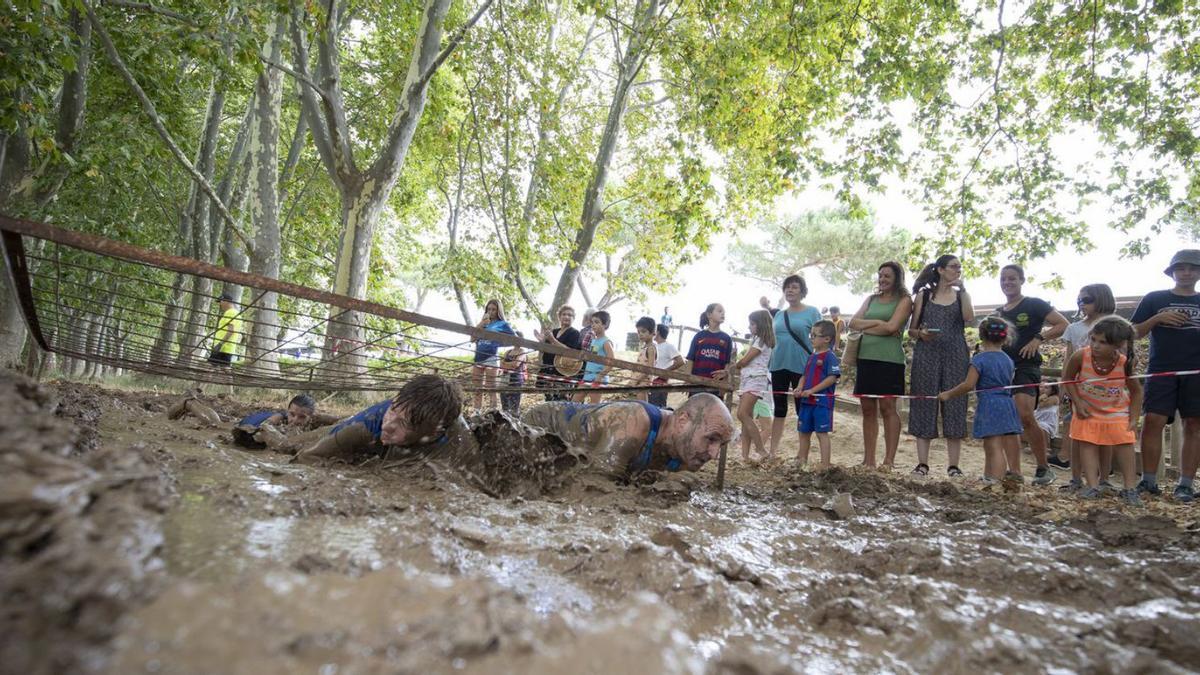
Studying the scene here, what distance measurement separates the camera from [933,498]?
3125 mm

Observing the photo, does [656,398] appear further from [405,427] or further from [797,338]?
[405,427]

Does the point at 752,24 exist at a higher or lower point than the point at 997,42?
higher

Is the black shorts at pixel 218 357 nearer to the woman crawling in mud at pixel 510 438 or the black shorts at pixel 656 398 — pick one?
the woman crawling in mud at pixel 510 438

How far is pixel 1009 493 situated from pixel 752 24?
616 centimetres

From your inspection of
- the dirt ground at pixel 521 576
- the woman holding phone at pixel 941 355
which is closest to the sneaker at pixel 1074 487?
the woman holding phone at pixel 941 355

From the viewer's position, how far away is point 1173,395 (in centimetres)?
365

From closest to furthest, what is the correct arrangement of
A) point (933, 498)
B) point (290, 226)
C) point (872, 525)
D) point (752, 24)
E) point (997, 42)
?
point (872, 525), point (933, 498), point (997, 42), point (752, 24), point (290, 226)

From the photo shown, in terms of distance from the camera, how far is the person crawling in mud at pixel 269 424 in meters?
3.42

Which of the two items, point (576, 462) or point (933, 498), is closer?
point (576, 462)

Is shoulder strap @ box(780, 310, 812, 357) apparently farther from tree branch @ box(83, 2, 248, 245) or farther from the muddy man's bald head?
tree branch @ box(83, 2, 248, 245)

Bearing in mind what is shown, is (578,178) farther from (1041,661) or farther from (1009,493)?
(1041,661)

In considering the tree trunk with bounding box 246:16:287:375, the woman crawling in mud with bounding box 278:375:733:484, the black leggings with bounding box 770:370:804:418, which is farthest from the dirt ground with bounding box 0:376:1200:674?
the tree trunk with bounding box 246:16:287:375

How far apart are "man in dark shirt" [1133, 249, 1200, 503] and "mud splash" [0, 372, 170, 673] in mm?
5108

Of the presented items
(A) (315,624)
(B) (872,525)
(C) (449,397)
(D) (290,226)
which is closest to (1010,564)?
(B) (872,525)
